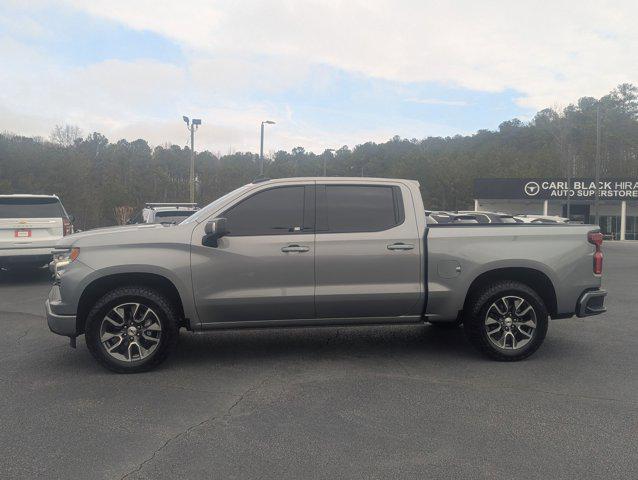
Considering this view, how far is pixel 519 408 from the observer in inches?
184

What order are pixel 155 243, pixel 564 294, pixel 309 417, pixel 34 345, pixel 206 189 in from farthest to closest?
1. pixel 206 189
2. pixel 34 345
3. pixel 564 294
4. pixel 155 243
5. pixel 309 417

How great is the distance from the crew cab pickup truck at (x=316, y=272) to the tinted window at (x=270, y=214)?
1 cm

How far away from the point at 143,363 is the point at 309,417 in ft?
6.60

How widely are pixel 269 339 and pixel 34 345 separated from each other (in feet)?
9.24

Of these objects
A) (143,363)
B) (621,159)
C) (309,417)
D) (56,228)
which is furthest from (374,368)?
(621,159)

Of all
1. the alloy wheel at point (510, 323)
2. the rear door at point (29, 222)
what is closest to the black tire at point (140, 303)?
the alloy wheel at point (510, 323)

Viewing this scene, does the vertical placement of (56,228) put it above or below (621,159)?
below

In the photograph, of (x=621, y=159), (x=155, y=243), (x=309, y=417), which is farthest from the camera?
(x=621, y=159)

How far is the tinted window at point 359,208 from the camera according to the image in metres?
5.88

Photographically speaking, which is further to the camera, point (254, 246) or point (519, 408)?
point (254, 246)

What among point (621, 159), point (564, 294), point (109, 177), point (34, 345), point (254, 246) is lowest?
point (34, 345)

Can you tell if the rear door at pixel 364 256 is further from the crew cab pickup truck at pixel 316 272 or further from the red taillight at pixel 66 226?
the red taillight at pixel 66 226

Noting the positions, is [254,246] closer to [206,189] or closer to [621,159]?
[206,189]

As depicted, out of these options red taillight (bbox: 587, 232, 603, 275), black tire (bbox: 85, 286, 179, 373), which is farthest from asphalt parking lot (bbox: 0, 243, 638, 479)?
red taillight (bbox: 587, 232, 603, 275)
